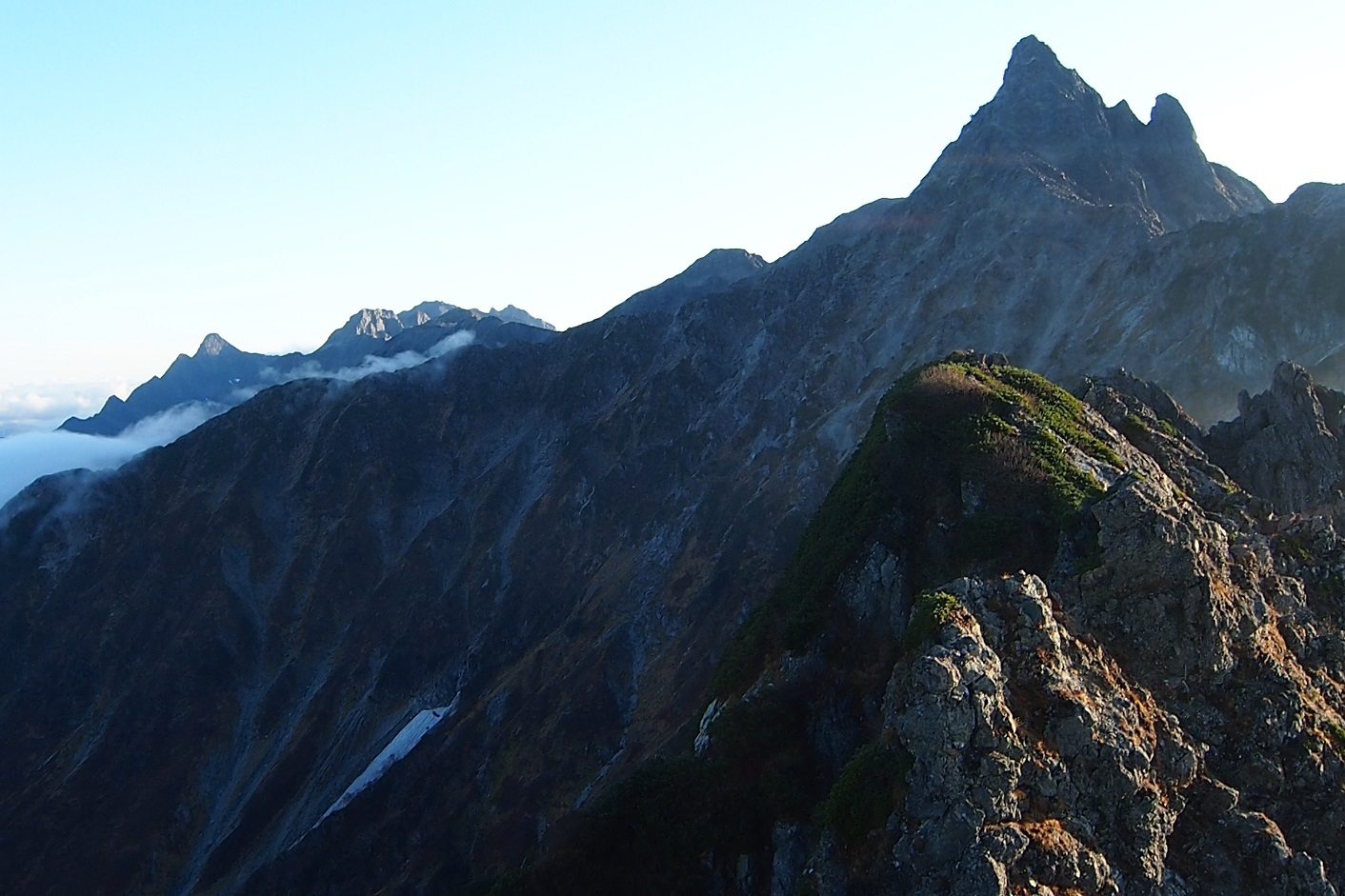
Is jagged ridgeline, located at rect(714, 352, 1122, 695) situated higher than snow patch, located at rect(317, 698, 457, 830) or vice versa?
jagged ridgeline, located at rect(714, 352, 1122, 695)

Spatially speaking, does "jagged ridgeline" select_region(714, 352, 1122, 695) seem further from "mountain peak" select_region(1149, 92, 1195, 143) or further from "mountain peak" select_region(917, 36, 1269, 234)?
"mountain peak" select_region(1149, 92, 1195, 143)

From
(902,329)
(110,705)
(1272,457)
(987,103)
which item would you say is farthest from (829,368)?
(110,705)

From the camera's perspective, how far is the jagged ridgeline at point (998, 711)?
83.5ft

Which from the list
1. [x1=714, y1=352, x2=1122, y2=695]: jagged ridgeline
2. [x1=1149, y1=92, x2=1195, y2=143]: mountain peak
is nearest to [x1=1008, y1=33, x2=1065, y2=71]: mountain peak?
[x1=1149, y1=92, x2=1195, y2=143]: mountain peak

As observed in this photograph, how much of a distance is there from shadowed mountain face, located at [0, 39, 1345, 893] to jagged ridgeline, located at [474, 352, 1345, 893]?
37.8 metres

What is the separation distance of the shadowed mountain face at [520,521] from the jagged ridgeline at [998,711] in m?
37.8

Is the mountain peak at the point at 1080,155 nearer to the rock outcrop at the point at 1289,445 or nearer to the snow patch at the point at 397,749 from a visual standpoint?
the rock outcrop at the point at 1289,445

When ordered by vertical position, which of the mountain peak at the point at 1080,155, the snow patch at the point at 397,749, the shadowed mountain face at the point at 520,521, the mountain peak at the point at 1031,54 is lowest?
the snow patch at the point at 397,749

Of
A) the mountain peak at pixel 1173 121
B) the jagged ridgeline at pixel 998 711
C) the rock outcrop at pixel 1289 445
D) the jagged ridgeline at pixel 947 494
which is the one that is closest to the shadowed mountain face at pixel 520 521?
the mountain peak at pixel 1173 121

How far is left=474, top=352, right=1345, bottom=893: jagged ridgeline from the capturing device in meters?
25.4

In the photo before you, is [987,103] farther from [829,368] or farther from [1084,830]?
[1084,830]

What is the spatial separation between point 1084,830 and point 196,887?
112857 mm

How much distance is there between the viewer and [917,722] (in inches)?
1026

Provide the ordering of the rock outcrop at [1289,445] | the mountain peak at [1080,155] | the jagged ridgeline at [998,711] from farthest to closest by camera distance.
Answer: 1. the mountain peak at [1080,155]
2. the rock outcrop at [1289,445]
3. the jagged ridgeline at [998,711]
